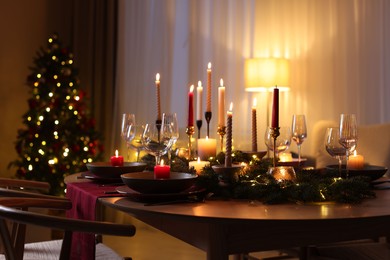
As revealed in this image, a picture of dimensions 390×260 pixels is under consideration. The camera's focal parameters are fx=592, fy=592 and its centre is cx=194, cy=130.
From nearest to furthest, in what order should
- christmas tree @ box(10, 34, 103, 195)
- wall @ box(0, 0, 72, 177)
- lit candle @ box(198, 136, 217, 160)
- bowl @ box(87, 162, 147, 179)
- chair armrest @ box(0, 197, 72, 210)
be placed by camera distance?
chair armrest @ box(0, 197, 72, 210), bowl @ box(87, 162, 147, 179), lit candle @ box(198, 136, 217, 160), christmas tree @ box(10, 34, 103, 195), wall @ box(0, 0, 72, 177)

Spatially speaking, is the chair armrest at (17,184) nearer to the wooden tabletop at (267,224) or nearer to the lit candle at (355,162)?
the wooden tabletop at (267,224)

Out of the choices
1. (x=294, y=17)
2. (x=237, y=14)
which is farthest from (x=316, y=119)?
(x=237, y=14)

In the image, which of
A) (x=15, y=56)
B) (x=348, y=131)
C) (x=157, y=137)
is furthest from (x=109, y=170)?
(x=15, y=56)

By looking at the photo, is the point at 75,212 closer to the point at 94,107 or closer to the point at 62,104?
the point at 62,104

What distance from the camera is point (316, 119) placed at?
4.48 metres

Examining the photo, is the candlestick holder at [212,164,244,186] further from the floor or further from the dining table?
the floor

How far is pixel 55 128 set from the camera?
5.14 m

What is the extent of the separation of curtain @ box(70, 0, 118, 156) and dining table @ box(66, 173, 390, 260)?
4288 millimetres

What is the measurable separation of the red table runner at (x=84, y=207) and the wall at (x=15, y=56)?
374cm

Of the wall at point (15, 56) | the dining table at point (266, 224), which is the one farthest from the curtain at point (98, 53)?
the dining table at point (266, 224)

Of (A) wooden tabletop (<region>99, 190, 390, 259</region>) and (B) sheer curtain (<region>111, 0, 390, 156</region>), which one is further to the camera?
(B) sheer curtain (<region>111, 0, 390, 156</region>)

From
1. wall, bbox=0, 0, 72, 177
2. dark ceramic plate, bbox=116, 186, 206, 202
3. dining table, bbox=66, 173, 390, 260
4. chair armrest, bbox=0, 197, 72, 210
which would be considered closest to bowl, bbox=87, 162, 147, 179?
chair armrest, bbox=0, 197, 72, 210

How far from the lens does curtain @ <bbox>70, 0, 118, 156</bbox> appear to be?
5.86 metres

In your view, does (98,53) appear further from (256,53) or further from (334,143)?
(334,143)
